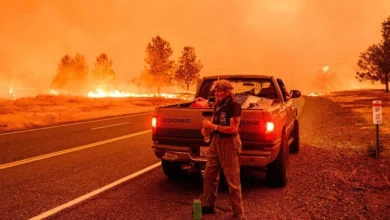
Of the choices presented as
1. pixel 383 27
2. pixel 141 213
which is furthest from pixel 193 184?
pixel 383 27

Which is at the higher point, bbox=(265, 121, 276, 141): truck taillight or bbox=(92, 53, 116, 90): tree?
bbox=(92, 53, 116, 90): tree

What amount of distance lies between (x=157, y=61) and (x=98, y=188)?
65.7 metres

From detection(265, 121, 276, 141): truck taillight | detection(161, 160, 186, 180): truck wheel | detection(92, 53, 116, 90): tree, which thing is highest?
detection(92, 53, 116, 90): tree

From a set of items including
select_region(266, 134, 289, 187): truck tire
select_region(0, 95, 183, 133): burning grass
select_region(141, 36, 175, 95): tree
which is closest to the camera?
select_region(266, 134, 289, 187): truck tire

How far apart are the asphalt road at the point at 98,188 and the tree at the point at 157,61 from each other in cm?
6155

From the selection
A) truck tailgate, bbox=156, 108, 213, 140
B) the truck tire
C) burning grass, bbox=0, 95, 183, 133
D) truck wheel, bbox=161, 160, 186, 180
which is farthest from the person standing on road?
burning grass, bbox=0, 95, 183, 133

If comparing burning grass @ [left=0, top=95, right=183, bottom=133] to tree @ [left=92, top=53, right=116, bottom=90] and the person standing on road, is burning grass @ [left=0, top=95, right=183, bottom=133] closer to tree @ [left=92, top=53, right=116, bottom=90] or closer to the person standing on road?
the person standing on road

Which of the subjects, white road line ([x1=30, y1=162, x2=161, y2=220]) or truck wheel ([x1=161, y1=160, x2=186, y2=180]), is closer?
white road line ([x1=30, y1=162, x2=161, y2=220])

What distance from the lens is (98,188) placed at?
5.70 m

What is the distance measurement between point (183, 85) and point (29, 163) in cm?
7245

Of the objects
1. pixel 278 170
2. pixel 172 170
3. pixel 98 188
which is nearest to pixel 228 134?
pixel 278 170

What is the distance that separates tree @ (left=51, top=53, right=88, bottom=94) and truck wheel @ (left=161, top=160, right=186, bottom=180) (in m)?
78.5

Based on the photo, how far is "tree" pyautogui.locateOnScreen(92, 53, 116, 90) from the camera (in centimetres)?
7650

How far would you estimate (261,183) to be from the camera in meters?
6.10
